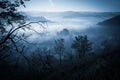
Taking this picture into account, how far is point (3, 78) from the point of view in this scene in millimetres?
13484

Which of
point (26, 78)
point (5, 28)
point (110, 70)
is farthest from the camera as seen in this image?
point (26, 78)

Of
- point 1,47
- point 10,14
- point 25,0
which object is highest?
point 25,0

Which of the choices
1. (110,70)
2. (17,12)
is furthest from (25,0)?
(110,70)

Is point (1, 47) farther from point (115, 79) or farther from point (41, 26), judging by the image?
point (115, 79)

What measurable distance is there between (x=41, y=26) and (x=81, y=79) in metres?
7.76

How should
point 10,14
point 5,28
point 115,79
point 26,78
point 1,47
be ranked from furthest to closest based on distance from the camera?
1. point 26,78
2. point 115,79
3. point 1,47
4. point 5,28
5. point 10,14

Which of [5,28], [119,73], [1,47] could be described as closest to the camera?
[5,28]

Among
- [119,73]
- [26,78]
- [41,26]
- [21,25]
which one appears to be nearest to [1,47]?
[21,25]

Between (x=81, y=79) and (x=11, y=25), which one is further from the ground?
(x=11, y=25)

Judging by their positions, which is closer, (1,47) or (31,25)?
(31,25)

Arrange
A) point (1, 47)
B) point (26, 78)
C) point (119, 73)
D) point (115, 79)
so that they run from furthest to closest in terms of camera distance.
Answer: point (26, 78)
point (119, 73)
point (115, 79)
point (1, 47)

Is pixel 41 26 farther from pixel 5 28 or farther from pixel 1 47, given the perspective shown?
pixel 1 47

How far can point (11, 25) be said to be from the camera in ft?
25.6

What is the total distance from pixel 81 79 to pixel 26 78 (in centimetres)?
586
